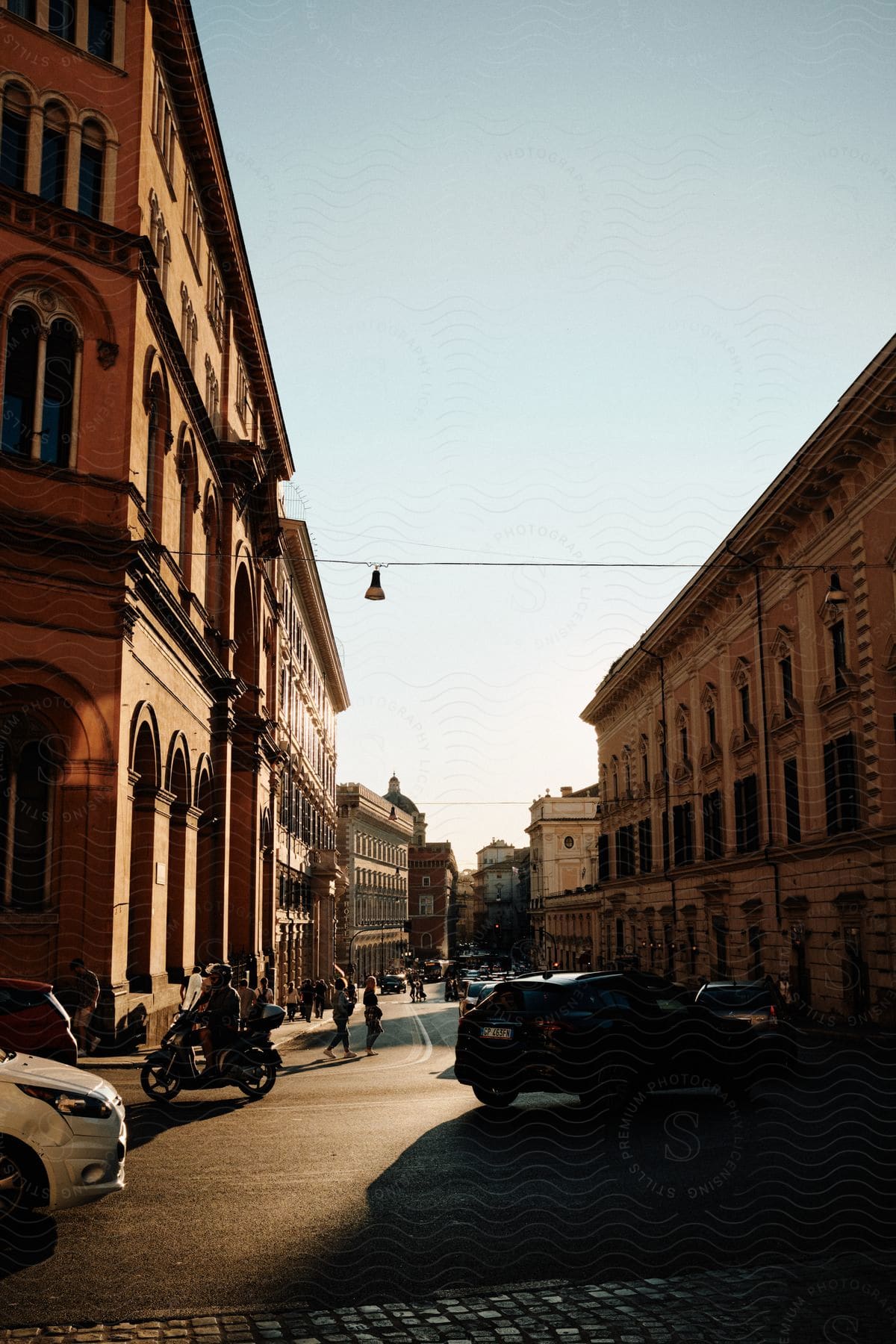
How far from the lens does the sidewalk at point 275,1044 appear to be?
1814cm

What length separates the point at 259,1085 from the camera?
15.9 meters

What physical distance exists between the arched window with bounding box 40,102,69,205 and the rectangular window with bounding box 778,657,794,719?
23.0m

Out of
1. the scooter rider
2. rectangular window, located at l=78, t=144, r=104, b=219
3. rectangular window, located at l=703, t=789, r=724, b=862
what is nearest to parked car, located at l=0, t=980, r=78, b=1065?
the scooter rider

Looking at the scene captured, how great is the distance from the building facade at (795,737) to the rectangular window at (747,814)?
0.10 meters

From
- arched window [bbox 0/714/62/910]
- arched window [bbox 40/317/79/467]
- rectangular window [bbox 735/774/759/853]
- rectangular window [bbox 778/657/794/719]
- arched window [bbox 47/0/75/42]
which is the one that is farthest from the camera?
rectangular window [bbox 735/774/759/853]

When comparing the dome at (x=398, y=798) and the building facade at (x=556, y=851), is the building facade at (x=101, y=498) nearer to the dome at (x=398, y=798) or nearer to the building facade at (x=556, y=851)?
the building facade at (x=556, y=851)

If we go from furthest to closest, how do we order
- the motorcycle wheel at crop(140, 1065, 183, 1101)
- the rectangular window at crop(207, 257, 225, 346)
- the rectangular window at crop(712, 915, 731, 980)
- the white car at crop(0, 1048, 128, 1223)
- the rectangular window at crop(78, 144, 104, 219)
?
the rectangular window at crop(712, 915, 731, 980), the rectangular window at crop(207, 257, 225, 346), the rectangular window at crop(78, 144, 104, 219), the motorcycle wheel at crop(140, 1065, 183, 1101), the white car at crop(0, 1048, 128, 1223)

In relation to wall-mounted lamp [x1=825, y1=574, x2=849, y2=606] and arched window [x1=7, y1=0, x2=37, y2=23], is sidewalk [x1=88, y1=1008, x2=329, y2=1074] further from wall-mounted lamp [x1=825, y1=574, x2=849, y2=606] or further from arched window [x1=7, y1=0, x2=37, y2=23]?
arched window [x1=7, y1=0, x2=37, y2=23]

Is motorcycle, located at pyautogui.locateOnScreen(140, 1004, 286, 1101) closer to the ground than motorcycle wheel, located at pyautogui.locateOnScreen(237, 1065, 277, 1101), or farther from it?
farther from it

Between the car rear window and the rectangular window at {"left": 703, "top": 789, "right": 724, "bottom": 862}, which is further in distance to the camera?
the rectangular window at {"left": 703, "top": 789, "right": 724, "bottom": 862}

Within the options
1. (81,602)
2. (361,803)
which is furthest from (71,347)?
(361,803)

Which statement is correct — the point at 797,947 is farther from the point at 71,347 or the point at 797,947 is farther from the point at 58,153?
the point at 58,153

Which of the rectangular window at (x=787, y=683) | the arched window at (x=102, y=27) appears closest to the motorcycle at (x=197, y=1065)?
the arched window at (x=102, y=27)

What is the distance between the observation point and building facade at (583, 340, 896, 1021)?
27.7 m
